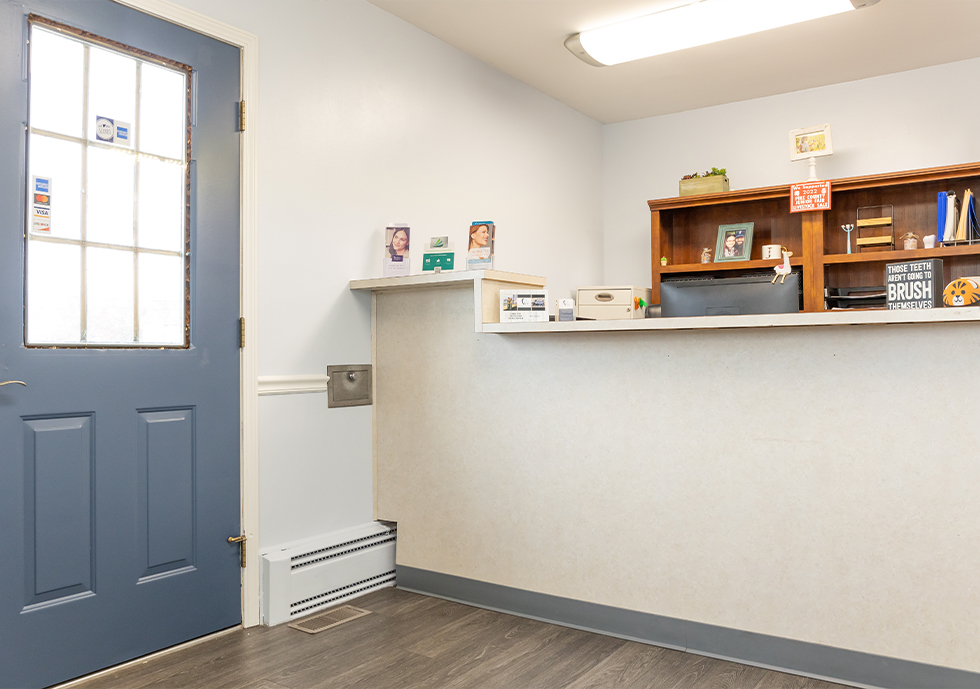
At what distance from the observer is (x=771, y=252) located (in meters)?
4.95

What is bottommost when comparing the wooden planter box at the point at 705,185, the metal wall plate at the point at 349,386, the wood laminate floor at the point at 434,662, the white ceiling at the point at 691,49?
the wood laminate floor at the point at 434,662

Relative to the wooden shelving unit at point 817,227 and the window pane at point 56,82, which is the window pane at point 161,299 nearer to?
the window pane at point 56,82

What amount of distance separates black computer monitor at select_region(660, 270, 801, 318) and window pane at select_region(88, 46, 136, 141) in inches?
85.5

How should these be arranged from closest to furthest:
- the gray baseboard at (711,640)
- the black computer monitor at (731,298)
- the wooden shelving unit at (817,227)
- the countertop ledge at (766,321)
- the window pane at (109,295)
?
the countertop ledge at (766,321), the gray baseboard at (711,640), the window pane at (109,295), the black computer monitor at (731,298), the wooden shelving unit at (817,227)

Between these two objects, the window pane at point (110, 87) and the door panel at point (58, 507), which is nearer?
the door panel at point (58, 507)

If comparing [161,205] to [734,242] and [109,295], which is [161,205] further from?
[734,242]

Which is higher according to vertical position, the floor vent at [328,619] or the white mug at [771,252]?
the white mug at [771,252]

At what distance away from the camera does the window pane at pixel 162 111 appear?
105 inches

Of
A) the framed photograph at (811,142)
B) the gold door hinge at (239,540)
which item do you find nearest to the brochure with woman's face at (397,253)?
the gold door hinge at (239,540)

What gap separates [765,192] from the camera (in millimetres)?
4887

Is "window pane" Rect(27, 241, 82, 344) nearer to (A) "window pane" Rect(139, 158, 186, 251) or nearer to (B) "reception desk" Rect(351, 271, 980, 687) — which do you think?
(A) "window pane" Rect(139, 158, 186, 251)

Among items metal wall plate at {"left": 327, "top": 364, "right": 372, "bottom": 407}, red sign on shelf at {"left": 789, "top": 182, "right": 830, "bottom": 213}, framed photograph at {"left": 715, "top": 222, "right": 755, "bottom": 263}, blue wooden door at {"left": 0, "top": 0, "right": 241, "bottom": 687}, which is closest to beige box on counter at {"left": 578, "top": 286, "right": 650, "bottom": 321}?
framed photograph at {"left": 715, "top": 222, "right": 755, "bottom": 263}

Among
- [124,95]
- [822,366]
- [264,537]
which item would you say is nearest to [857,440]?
[822,366]

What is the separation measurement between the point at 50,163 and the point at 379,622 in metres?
2.08
